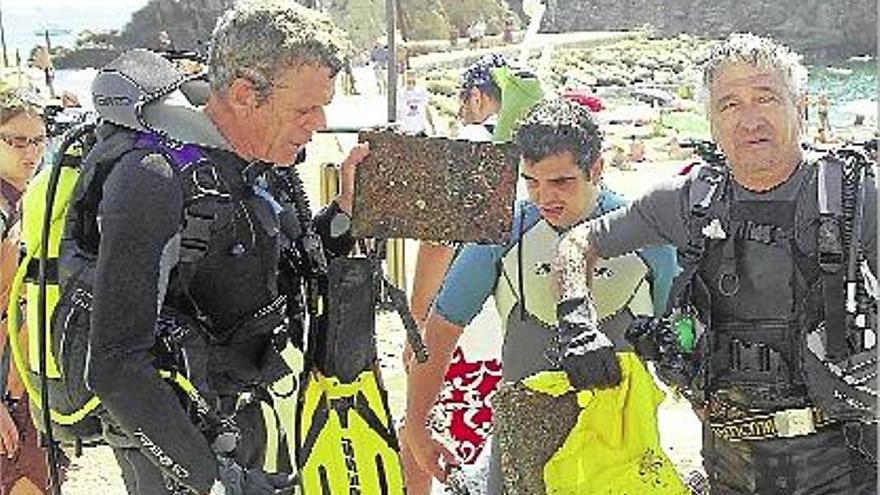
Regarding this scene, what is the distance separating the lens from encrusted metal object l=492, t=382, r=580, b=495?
2.69 m

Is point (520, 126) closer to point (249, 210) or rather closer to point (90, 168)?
point (249, 210)

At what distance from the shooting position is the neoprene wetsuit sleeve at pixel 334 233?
2.88 meters

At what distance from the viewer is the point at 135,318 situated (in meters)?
2.14

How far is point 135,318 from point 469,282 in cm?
127

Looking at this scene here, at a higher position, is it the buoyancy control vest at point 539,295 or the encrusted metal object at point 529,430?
the buoyancy control vest at point 539,295

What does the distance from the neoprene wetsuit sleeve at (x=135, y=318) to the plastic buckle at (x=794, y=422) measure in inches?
47.1

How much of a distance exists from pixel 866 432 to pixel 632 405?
1.58 feet

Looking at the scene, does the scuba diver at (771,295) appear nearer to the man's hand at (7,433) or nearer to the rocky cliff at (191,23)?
the man's hand at (7,433)

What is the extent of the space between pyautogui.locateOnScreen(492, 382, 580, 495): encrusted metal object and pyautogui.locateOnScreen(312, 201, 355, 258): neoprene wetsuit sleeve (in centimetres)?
51

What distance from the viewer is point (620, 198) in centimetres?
328

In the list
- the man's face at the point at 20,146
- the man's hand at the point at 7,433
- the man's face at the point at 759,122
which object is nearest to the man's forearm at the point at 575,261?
the man's face at the point at 759,122

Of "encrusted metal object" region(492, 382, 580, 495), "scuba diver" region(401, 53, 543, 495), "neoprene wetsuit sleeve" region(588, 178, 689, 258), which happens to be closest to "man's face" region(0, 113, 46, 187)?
"scuba diver" region(401, 53, 543, 495)

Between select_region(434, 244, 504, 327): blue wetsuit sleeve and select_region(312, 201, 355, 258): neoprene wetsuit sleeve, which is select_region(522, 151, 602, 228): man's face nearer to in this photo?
select_region(434, 244, 504, 327): blue wetsuit sleeve

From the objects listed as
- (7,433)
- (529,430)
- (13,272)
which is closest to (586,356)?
(529,430)
